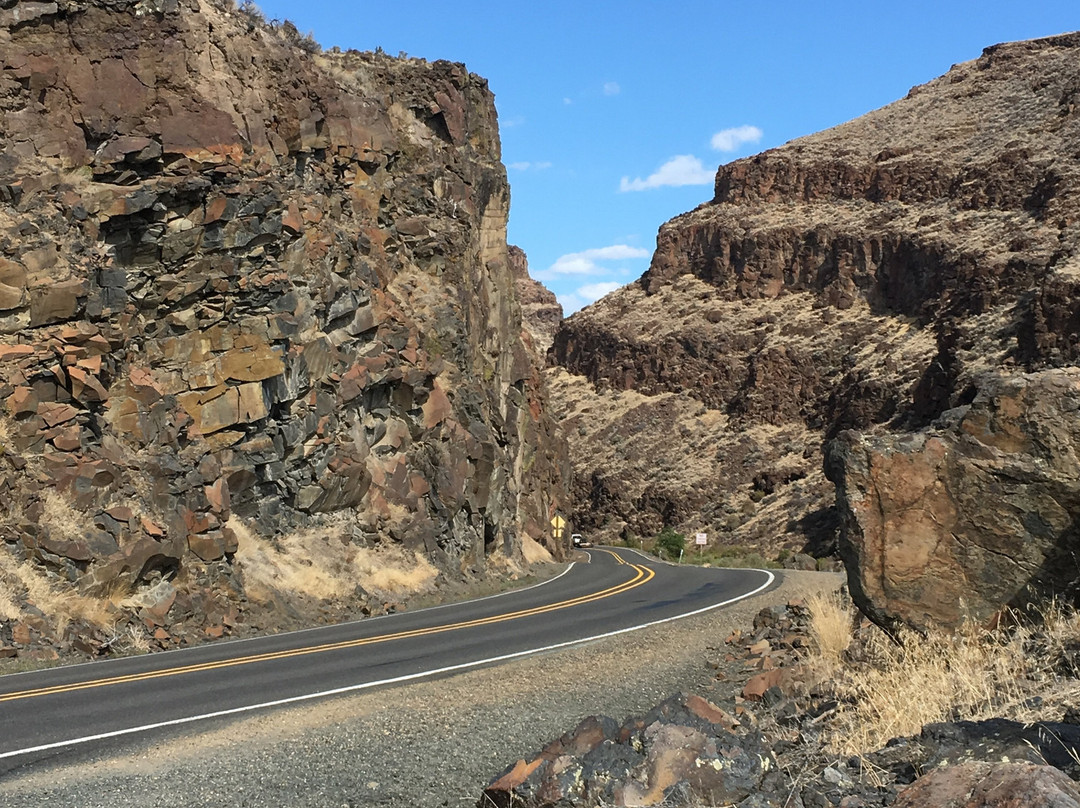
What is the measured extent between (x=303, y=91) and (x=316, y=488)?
443 inches

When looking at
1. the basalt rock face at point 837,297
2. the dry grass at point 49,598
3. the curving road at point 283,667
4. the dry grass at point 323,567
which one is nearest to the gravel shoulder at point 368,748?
the curving road at point 283,667

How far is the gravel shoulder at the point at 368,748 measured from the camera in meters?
7.15

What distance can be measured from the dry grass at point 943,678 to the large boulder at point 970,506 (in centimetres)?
37

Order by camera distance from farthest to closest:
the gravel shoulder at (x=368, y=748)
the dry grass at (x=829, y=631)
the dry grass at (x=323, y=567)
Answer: the dry grass at (x=323, y=567) → the dry grass at (x=829, y=631) → the gravel shoulder at (x=368, y=748)

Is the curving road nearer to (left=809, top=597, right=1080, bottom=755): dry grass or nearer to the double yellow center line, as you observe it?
the double yellow center line

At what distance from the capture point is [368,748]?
837cm

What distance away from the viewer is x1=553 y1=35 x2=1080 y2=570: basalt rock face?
73812 mm

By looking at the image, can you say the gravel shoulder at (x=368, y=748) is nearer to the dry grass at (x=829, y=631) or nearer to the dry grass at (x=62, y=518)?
the dry grass at (x=829, y=631)

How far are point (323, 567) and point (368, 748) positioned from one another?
17.1 metres

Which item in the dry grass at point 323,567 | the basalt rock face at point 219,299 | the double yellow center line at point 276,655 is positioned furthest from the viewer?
the dry grass at point 323,567

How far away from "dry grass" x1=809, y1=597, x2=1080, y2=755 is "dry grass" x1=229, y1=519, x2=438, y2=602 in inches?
593

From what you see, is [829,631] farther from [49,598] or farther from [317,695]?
[49,598]

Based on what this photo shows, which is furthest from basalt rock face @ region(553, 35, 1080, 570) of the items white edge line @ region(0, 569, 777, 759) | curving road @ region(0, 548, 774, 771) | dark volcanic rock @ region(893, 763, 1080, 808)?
dark volcanic rock @ region(893, 763, 1080, 808)

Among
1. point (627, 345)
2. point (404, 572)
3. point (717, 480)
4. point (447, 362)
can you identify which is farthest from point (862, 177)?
point (404, 572)
